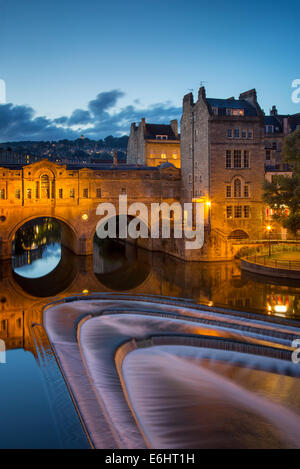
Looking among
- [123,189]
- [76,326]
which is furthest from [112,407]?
[123,189]

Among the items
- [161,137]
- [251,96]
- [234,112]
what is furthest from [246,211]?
[161,137]

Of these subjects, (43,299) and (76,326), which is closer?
(76,326)

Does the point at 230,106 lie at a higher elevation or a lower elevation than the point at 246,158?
higher

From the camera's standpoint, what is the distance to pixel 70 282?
33469mm

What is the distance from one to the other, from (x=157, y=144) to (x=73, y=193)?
20294mm

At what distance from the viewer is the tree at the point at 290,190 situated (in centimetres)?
3278

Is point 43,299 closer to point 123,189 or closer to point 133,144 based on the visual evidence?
point 123,189

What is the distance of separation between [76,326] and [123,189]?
26.3 meters

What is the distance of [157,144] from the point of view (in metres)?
59.6

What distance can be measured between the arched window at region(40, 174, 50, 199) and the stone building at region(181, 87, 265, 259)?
15.0m

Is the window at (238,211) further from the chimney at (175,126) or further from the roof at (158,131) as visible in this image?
the chimney at (175,126)

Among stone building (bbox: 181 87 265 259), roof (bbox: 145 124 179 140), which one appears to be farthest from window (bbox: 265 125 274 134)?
roof (bbox: 145 124 179 140)

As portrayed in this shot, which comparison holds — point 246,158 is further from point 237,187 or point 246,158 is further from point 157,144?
point 157,144
